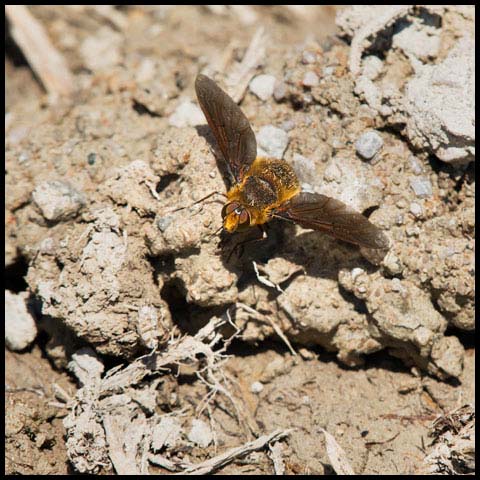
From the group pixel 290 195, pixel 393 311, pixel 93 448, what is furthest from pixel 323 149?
pixel 93 448

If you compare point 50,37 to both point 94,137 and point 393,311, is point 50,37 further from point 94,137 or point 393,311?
point 393,311

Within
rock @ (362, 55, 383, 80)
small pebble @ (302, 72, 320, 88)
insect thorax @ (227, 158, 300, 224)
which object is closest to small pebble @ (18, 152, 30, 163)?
insect thorax @ (227, 158, 300, 224)

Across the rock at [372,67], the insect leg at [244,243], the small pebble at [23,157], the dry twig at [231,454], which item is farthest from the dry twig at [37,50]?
the dry twig at [231,454]

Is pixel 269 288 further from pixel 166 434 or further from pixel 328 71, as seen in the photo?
pixel 328 71

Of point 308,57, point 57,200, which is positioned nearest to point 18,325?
point 57,200

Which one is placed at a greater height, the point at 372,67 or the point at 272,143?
the point at 372,67

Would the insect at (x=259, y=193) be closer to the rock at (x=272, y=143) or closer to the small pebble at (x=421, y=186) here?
the rock at (x=272, y=143)
